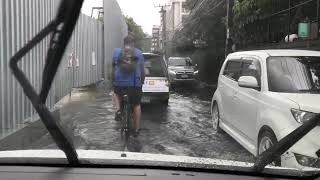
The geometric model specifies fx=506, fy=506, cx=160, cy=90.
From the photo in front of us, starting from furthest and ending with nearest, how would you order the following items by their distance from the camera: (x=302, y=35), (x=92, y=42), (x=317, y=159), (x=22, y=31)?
(x=92, y=42), (x=302, y=35), (x=22, y=31), (x=317, y=159)

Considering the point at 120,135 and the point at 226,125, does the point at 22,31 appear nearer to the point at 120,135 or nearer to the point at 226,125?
the point at 120,135

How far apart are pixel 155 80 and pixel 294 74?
25.5 ft

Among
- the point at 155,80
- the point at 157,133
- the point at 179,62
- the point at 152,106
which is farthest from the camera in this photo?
the point at 179,62

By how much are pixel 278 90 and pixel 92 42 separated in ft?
49.9

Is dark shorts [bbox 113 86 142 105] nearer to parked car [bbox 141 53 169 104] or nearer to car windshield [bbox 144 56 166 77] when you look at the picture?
parked car [bbox 141 53 169 104]

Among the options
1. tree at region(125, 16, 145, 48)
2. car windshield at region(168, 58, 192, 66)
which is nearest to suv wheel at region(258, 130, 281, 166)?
tree at region(125, 16, 145, 48)

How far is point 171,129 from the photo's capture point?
1037 centimetres

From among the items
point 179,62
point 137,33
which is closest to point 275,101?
point 137,33

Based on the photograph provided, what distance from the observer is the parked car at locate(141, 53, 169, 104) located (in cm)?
1424

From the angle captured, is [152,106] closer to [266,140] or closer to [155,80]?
[155,80]

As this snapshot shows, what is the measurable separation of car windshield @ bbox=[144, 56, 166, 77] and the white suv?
5.93 meters

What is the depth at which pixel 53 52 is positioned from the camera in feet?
7.80

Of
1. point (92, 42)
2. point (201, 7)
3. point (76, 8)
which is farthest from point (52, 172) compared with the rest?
point (201, 7)

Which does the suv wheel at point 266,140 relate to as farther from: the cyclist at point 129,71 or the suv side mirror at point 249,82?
the cyclist at point 129,71
